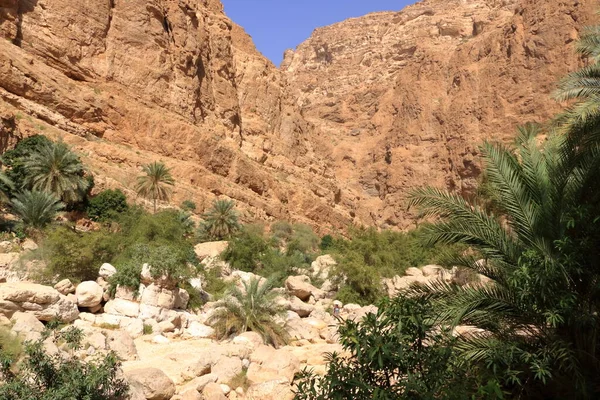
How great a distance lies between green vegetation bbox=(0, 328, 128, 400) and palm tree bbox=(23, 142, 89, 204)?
1620cm

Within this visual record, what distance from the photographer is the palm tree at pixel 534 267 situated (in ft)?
15.5

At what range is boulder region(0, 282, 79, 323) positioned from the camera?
29.0 feet

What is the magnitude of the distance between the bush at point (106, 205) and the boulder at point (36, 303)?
1487 centimetres

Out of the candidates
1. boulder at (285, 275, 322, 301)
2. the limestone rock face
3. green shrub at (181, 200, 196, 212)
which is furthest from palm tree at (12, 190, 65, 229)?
the limestone rock face

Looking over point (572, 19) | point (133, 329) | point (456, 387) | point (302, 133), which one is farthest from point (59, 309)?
point (572, 19)

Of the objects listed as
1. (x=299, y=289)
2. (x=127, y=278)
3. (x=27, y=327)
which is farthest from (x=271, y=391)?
(x=299, y=289)

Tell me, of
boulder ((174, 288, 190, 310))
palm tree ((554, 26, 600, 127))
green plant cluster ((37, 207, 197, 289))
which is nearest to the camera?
palm tree ((554, 26, 600, 127))

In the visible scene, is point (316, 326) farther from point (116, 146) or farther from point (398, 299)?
point (116, 146)

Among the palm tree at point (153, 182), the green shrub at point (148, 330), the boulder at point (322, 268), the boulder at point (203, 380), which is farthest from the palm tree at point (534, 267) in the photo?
the palm tree at point (153, 182)

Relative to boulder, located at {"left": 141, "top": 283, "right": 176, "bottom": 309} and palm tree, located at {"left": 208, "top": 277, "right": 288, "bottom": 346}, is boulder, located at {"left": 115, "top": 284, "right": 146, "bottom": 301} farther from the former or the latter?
palm tree, located at {"left": 208, "top": 277, "right": 288, "bottom": 346}

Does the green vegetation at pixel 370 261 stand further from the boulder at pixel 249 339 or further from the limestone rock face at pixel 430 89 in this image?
the limestone rock face at pixel 430 89

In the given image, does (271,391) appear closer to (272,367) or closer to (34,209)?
(272,367)

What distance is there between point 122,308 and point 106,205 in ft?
49.4

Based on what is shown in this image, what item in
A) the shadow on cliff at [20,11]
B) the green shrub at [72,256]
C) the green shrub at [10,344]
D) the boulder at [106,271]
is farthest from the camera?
the shadow on cliff at [20,11]
